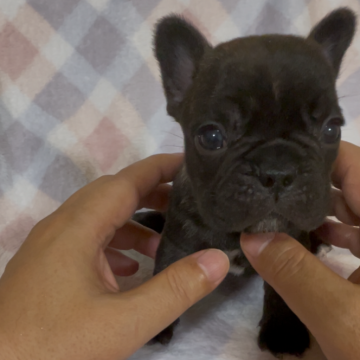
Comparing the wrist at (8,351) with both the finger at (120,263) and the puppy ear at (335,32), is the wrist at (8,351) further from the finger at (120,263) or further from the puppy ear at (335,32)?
the puppy ear at (335,32)

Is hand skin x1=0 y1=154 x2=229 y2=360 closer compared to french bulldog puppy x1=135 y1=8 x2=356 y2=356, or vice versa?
hand skin x1=0 y1=154 x2=229 y2=360

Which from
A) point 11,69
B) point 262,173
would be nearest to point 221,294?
point 262,173

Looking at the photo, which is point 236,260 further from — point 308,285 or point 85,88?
point 85,88

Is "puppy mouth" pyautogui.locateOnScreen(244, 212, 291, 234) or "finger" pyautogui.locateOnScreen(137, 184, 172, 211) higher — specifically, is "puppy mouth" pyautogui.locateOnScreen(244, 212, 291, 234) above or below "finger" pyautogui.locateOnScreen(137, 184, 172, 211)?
above

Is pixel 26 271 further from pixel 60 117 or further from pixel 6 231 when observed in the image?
pixel 60 117

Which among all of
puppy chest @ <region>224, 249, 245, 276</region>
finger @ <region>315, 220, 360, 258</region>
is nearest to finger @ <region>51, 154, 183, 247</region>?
puppy chest @ <region>224, 249, 245, 276</region>

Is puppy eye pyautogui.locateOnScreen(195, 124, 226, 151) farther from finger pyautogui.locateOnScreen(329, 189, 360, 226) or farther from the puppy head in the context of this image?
finger pyautogui.locateOnScreen(329, 189, 360, 226)

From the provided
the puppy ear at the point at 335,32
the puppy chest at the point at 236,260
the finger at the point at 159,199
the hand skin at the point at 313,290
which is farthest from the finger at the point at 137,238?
the puppy ear at the point at 335,32
